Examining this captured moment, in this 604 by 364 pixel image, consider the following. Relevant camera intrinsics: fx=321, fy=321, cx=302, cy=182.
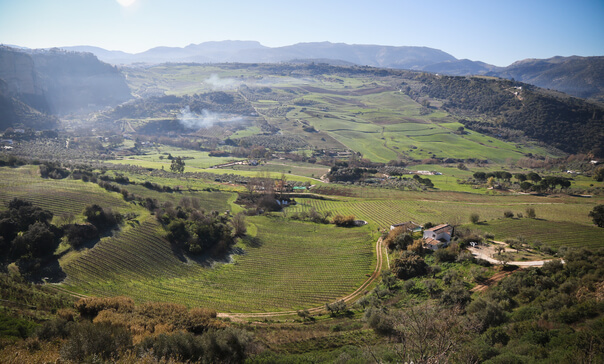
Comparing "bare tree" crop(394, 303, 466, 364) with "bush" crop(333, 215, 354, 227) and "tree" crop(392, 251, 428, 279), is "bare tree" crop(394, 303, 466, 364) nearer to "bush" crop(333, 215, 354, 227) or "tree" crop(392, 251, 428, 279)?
"tree" crop(392, 251, 428, 279)

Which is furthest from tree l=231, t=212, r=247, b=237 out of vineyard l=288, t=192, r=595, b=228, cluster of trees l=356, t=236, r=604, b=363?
cluster of trees l=356, t=236, r=604, b=363

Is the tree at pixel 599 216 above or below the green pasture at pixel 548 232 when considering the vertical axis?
above

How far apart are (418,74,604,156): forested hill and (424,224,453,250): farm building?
119 metres

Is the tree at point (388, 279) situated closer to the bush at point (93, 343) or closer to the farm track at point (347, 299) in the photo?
the farm track at point (347, 299)

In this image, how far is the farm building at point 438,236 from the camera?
1575 inches

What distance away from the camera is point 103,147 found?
A: 399ft

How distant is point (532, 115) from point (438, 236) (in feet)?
478

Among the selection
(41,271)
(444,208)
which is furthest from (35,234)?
(444,208)

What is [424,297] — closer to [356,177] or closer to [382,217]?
[382,217]

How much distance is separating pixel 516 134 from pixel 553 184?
3435 inches

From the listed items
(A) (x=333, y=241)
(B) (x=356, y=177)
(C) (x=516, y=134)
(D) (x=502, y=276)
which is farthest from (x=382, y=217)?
(C) (x=516, y=134)

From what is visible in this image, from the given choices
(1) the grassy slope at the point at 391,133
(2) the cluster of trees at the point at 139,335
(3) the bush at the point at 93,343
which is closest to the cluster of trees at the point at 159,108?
(1) the grassy slope at the point at 391,133

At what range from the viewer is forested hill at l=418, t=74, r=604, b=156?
132 meters

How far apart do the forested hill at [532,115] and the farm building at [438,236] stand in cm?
11929
